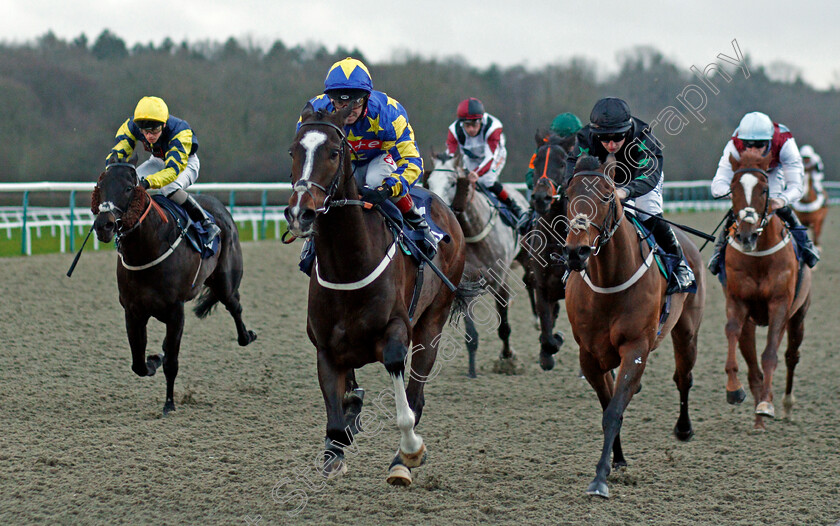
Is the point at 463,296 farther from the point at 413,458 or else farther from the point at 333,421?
the point at 333,421

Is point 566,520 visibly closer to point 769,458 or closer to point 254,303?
point 769,458

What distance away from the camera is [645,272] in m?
4.46

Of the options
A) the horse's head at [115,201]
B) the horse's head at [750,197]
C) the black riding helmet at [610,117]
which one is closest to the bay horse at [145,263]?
the horse's head at [115,201]

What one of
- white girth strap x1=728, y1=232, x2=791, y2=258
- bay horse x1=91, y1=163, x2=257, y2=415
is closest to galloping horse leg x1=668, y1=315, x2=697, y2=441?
white girth strap x1=728, y1=232, x2=791, y2=258

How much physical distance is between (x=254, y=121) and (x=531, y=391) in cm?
1957

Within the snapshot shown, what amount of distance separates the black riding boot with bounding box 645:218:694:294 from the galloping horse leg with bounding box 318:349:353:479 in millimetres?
1963

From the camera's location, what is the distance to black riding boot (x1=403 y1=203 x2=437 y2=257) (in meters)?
4.62

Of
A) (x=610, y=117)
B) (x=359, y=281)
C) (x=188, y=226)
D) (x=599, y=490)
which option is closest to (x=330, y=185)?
(x=359, y=281)

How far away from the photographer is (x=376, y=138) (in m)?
4.48

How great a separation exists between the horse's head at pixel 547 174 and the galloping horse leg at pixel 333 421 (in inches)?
114

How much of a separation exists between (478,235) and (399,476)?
12.9ft

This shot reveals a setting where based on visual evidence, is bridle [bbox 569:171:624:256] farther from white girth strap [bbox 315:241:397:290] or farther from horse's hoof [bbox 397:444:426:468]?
horse's hoof [bbox 397:444:426:468]

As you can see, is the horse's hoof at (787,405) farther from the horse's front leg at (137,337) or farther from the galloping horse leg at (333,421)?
the horse's front leg at (137,337)

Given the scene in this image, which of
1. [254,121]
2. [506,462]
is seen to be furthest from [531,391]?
[254,121]
